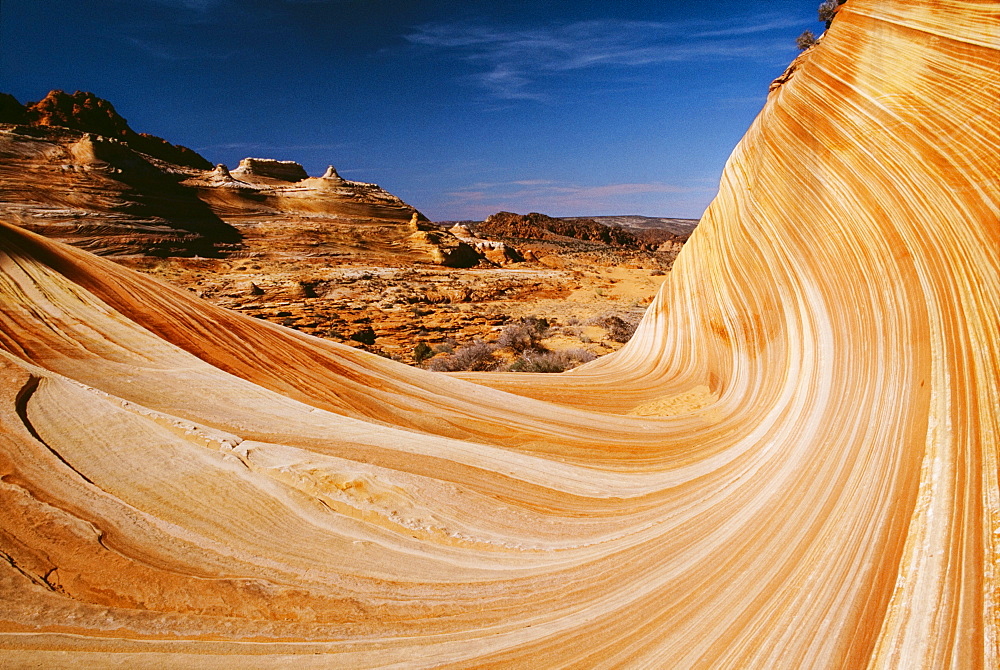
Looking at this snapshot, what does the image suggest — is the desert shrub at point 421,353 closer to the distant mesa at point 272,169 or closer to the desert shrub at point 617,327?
the desert shrub at point 617,327

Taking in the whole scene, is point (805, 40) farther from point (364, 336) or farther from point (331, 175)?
point (331, 175)

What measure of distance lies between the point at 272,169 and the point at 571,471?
36704 millimetres

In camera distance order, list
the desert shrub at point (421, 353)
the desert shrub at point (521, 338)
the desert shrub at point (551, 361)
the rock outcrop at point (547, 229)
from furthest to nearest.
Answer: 1. the rock outcrop at point (547, 229)
2. the desert shrub at point (521, 338)
3. the desert shrub at point (421, 353)
4. the desert shrub at point (551, 361)

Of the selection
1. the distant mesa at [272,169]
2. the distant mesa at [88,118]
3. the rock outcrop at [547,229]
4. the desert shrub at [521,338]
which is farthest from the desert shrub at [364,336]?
the rock outcrop at [547,229]

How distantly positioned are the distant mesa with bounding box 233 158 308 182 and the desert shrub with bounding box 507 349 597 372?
27940 mm

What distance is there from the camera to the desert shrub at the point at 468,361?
26.6 feet

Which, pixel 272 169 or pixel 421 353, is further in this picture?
pixel 272 169

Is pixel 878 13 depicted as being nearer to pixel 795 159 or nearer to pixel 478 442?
pixel 795 159

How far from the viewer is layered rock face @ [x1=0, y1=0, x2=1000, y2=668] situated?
1.08 meters

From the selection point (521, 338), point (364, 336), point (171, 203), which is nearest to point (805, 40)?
point (521, 338)

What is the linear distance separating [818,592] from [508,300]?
16.5 metres

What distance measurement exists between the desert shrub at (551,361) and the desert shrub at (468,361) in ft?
2.12

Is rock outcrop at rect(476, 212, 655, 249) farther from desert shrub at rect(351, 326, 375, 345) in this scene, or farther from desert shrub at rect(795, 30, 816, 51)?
desert shrub at rect(795, 30, 816, 51)

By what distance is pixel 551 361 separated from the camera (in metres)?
7.43
